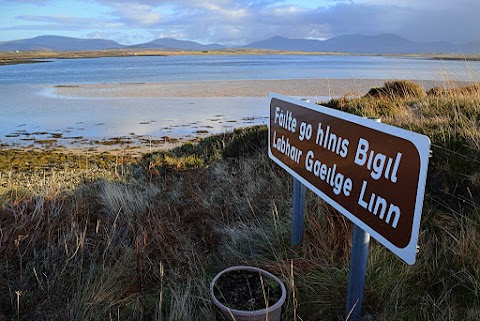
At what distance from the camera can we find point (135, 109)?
70.5 ft

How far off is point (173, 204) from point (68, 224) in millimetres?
1158

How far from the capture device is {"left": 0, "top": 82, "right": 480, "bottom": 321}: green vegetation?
2350 millimetres

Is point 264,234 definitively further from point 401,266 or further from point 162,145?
point 162,145

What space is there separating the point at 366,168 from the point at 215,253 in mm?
1828

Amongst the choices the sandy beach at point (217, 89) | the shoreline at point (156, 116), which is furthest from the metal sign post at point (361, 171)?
the sandy beach at point (217, 89)

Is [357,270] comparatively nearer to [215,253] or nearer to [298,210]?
[298,210]

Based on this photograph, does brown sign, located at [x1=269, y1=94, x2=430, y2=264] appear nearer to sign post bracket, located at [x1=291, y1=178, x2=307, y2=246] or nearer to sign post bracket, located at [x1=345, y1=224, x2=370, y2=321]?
sign post bracket, located at [x1=345, y1=224, x2=370, y2=321]

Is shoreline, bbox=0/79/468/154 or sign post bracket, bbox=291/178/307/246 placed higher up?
sign post bracket, bbox=291/178/307/246

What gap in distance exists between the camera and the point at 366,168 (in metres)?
1.75

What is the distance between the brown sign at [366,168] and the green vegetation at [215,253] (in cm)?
55

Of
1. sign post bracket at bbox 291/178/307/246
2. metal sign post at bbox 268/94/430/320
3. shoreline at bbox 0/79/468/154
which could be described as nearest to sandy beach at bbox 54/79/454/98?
shoreline at bbox 0/79/468/154

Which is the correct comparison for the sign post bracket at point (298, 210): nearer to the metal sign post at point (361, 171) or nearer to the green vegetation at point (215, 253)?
the green vegetation at point (215, 253)

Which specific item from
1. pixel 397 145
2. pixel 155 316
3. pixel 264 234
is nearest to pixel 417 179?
pixel 397 145

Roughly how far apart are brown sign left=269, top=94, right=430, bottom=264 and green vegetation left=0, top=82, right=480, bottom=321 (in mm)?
551
